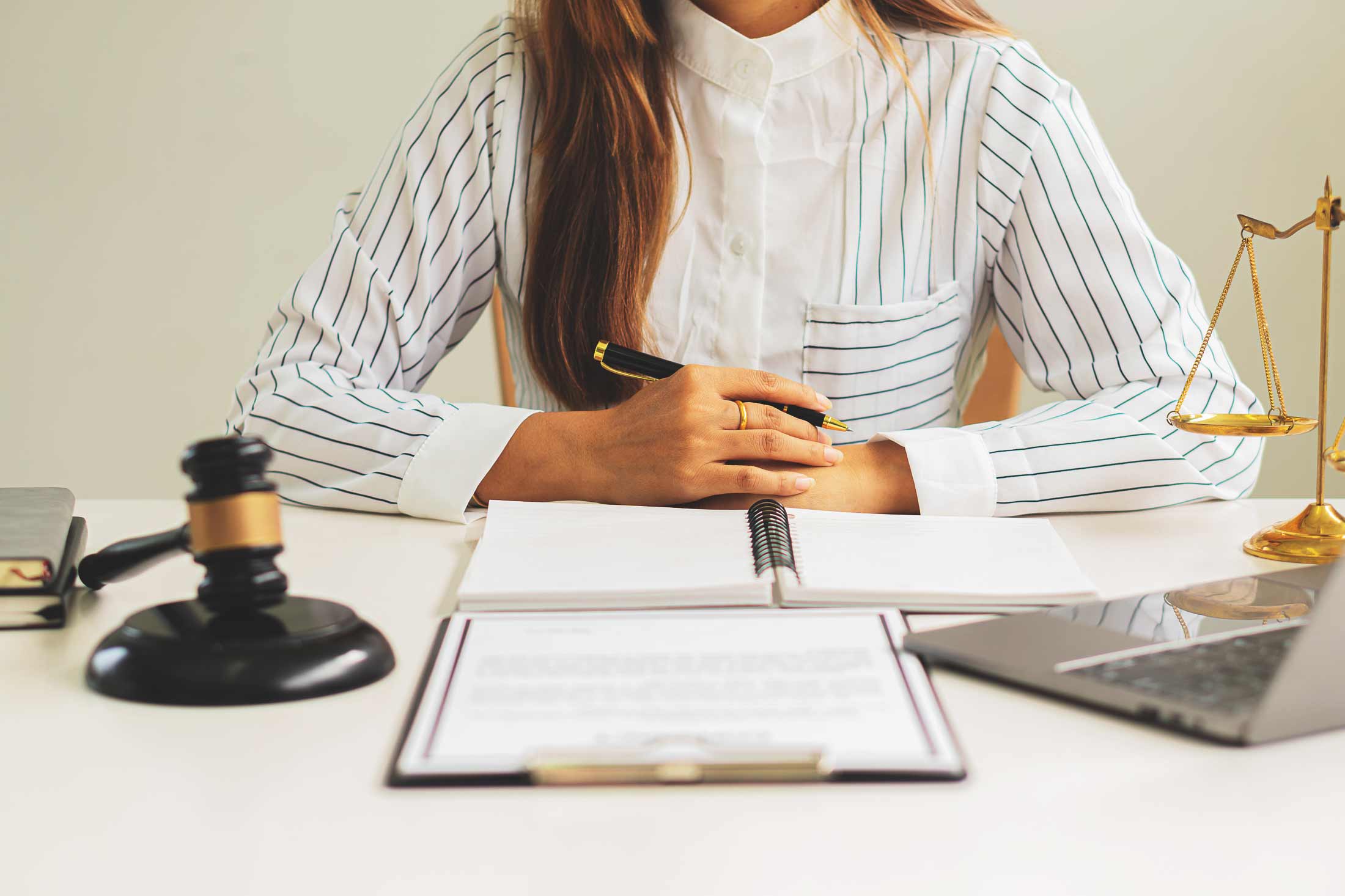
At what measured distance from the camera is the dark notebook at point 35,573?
62cm

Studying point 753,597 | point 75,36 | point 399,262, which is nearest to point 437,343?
point 399,262

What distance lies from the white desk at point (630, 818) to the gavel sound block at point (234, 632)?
1cm

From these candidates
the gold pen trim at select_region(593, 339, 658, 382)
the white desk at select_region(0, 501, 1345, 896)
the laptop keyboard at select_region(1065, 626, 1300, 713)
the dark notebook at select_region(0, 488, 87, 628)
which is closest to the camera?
the white desk at select_region(0, 501, 1345, 896)

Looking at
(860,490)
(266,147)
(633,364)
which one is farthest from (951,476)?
(266,147)

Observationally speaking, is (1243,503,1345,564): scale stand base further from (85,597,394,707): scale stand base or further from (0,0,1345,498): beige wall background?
(0,0,1345,498): beige wall background

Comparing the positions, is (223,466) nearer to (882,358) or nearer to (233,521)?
(233,521)

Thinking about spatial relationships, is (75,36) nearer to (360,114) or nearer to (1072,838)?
(360,114)

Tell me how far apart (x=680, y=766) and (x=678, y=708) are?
0.05 m

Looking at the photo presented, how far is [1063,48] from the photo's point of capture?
2086 millimetres

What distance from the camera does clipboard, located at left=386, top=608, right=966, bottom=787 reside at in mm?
425

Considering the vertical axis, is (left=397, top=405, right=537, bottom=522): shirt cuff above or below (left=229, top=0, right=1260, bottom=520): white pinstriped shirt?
below

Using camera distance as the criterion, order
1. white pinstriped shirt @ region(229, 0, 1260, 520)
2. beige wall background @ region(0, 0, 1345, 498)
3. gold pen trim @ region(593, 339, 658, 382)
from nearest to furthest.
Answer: gold pen trim @ region(593, 339, 658, 382) → white pinstriped shirt @ region(229, 0, 1260, 520) → beige wall background @ region(0, 0, 1345, 498)

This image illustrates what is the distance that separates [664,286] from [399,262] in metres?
0.29

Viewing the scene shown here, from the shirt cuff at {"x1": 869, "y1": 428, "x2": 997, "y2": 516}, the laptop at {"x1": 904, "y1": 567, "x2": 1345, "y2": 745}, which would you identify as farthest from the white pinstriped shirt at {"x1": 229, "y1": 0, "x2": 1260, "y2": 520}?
the laptop at {"x1": 904, "y1": 567, "x2": 1345, "y2": 745}
